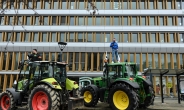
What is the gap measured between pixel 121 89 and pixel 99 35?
20861 millimetres

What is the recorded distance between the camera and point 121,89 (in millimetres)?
9633

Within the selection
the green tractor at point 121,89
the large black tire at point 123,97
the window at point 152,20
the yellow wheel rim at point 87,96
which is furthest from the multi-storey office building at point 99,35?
the large black tire at point 123,97

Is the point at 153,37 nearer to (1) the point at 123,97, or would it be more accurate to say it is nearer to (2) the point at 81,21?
(2) the point at 81,21

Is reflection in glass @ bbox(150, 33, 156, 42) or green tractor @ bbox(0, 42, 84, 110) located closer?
green tractor @ bbox(0, 42, 84, 110)

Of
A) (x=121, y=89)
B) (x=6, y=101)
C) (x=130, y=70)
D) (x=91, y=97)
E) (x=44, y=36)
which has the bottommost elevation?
(x=91, y=97)

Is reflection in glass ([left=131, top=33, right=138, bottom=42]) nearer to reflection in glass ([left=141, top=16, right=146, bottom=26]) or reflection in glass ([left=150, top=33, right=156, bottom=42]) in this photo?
reflection in glass ([left=141, top=16, right=146, bottom=26])

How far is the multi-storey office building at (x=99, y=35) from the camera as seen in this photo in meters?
29.1

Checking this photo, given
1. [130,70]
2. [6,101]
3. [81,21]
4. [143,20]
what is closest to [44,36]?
[81,21]

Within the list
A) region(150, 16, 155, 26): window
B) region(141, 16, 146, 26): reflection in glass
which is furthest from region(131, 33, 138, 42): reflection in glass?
region(150, 16, 155, 26): window

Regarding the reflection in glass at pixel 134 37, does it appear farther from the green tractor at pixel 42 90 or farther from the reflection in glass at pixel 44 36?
the green tractor at pixel 42 90

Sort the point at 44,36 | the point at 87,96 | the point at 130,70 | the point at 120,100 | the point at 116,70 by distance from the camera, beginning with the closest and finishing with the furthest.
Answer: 1. the point at 120,100
2. the point at 116,70
3. the point at 130,70
4. the point at 87,96
5. the point at 44,36

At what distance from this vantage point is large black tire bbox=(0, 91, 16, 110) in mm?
9117

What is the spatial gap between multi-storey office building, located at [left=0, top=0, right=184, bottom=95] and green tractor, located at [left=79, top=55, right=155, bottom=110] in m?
17.0

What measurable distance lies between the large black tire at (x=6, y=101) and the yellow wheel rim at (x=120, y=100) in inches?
191
